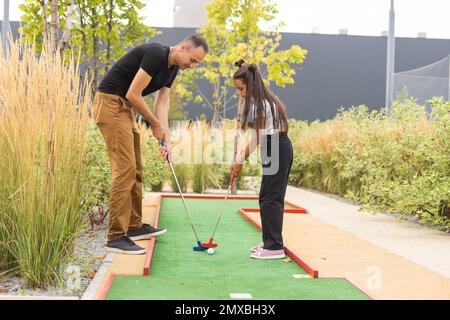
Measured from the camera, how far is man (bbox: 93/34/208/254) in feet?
15.9

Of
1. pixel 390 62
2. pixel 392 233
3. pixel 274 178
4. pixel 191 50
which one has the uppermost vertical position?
pixel 390 62

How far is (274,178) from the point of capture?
189 inches

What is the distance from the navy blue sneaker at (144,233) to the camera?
5.58m

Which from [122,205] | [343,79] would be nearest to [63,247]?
[122,205]

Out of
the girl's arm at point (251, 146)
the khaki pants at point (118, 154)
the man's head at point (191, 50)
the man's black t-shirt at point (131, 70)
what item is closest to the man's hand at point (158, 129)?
the khaki pants at point (118, 154)

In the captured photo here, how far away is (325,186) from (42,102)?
867 cm

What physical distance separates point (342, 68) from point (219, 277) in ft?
83.9

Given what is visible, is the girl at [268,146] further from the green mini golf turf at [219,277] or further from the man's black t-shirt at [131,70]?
the man's black t-shirt at [131,70]

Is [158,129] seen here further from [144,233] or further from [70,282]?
[70,282]

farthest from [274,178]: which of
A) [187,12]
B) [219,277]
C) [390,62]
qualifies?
[187,12]

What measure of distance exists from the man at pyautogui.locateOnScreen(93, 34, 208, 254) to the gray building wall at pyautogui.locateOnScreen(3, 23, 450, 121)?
22.6 meters

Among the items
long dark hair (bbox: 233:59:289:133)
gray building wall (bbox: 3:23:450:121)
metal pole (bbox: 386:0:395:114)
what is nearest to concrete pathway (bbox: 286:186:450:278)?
long dark hair (bbox: 233:59:289:133)

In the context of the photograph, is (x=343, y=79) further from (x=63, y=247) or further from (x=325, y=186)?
(x=63, y=247)

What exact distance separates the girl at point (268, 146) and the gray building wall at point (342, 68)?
22.8m
